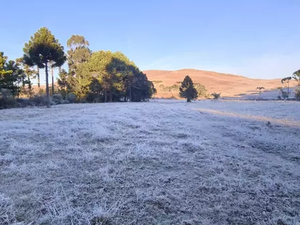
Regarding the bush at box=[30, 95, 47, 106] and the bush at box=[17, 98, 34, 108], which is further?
the bush at box=[30, 95, 47, 106]

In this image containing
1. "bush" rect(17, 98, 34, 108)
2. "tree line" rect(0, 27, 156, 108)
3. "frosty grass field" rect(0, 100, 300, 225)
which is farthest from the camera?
"tree line" rect(0, 27, 156, 108)

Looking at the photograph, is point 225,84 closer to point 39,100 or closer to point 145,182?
point 39,100

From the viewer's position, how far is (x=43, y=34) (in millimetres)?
17625

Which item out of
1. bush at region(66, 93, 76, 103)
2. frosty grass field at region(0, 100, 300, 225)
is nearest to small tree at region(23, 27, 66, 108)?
bush at region(66, 93, 76, 103)

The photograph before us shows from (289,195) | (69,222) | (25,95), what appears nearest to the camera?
(69,222)

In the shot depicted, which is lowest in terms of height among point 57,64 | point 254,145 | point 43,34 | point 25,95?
point 254,145

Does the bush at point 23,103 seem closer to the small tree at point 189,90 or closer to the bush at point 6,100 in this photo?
the bush at point 6,100

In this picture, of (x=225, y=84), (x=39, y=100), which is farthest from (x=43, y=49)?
(x=225, y=84)

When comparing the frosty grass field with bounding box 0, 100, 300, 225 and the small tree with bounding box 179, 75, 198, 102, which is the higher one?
the small tree with bounding box 179, 75, 198, 102

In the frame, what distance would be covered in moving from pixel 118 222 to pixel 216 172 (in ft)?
6.91

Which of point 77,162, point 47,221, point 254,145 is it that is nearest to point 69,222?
point 47,221

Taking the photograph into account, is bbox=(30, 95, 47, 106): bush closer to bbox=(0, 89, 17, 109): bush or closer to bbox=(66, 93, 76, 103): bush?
bbox=(0, 89, 17, 109): bush

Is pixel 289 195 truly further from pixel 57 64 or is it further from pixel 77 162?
pixel 57 64

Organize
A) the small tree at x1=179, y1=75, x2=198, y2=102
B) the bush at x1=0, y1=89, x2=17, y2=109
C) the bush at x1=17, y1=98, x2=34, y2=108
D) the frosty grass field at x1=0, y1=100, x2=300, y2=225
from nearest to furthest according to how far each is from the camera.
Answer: the frosty grass field at x1=0, y1=100, x2=300, y2=225
the bush at x1=0, y1=89, x2=17, y2=109
the bush at x1=17, y1=98, x2=34, y2=108
the small tree at x1=179, y1=75, x2=198, y2=102
